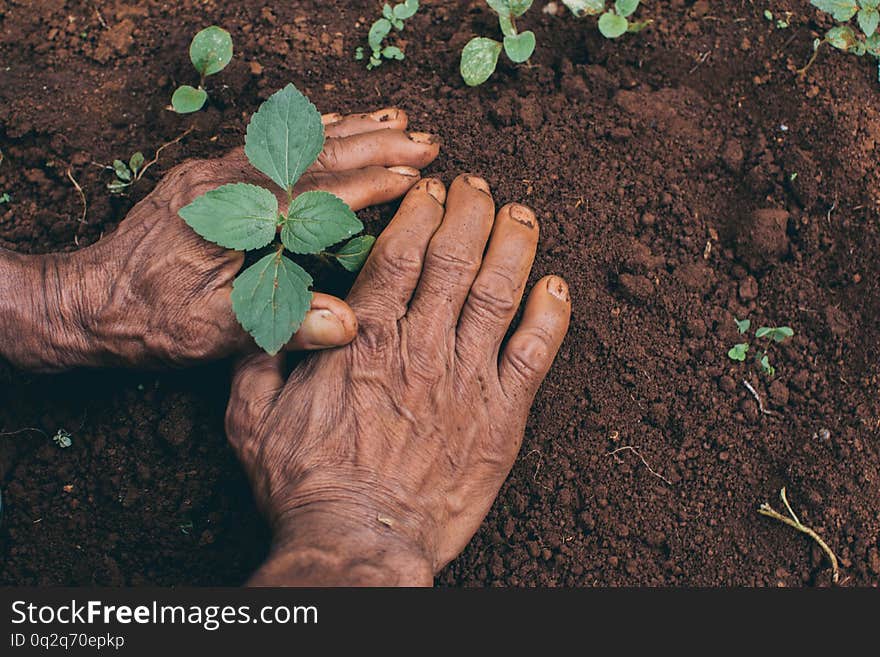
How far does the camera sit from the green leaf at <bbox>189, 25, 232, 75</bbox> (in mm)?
2842

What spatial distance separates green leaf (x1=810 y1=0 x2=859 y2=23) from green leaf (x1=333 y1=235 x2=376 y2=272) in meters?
1.73

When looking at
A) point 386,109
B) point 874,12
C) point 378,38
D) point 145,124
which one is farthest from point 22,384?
point 874,12

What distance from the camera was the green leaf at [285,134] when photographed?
2312mm

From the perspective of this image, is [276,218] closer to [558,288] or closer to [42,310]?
[42,310]

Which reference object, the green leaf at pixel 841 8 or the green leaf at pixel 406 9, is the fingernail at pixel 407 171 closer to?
the green leaf at pixel 406 9

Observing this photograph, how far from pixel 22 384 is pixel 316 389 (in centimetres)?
103

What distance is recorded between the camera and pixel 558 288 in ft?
8.48

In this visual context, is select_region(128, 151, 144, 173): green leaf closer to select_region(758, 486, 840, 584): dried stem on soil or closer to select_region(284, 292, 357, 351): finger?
select_region(284, 292, 357, 351): finger

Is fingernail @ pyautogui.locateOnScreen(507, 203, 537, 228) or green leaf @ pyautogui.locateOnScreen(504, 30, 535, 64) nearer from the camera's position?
fingernail @ pyautogui.locateOnScreen(507, 203, 537, 228)

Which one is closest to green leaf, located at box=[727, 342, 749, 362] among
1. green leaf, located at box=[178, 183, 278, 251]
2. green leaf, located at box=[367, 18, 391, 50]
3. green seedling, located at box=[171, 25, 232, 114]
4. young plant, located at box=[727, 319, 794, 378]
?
young plant, located at box=[727, 319, 794, 378]

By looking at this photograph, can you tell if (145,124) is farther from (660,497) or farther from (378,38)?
(660,497)

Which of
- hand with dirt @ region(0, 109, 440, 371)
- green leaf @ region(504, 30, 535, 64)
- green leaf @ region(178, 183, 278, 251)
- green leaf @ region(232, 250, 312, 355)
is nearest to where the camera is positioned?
green leaf @ region(232, 250, 312, 355)

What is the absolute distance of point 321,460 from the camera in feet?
7.68

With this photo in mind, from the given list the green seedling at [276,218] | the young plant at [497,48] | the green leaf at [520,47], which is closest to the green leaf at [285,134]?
the green seedling at [276,218]
